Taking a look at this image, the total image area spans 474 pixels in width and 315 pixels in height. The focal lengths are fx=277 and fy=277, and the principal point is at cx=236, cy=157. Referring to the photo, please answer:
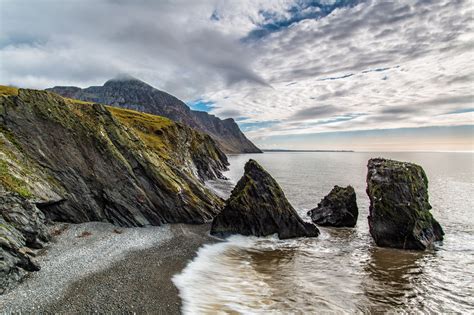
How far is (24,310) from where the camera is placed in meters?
15.7

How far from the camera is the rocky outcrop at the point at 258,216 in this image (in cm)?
3756

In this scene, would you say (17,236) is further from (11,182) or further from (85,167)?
(85,167)

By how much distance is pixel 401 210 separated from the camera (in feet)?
115

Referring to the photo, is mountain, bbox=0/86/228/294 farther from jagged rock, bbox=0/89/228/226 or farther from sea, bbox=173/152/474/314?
sea, bbox=173/152/474/314

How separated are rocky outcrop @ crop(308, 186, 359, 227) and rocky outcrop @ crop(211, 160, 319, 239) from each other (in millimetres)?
7397

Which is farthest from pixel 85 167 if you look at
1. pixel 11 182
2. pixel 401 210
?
pixel 401 210

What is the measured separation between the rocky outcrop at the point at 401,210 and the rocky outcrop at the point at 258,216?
859 centimetres

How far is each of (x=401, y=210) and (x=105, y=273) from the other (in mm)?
33874

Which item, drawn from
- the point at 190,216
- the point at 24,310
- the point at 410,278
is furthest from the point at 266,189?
the point at 24,310

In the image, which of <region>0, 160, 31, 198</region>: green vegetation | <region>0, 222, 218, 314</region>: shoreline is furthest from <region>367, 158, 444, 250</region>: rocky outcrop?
<region>0, 160, 31, 198</region>: green vegetation

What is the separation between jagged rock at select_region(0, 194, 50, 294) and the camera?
18.3 metres

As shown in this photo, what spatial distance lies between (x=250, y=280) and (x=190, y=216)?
17477mm

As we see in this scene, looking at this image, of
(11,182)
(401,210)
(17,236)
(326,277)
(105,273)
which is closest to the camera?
(105,273)

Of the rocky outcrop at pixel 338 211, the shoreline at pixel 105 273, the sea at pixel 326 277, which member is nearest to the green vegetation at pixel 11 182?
the shoreline at pixel 105 273
